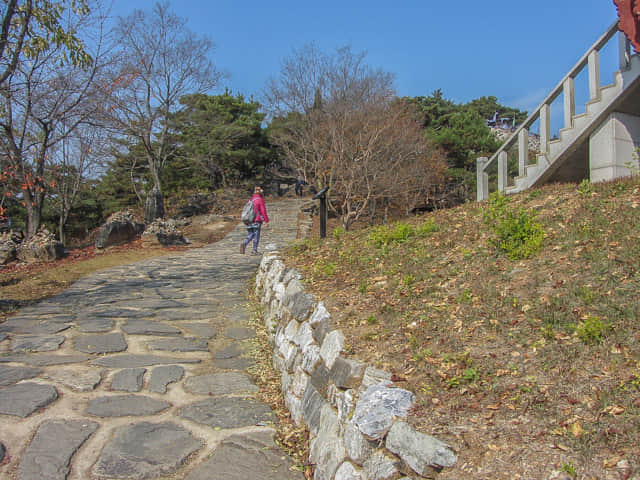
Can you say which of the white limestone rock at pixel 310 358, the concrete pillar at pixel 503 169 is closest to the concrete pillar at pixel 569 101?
the concrete pillar at pixel 503 169

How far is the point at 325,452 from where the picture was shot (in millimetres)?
2689

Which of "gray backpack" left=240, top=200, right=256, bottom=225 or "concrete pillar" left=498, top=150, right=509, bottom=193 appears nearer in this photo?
"concrete pillar" left=498, top=150, right=509, bottom=193

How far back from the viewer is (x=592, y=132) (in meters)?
7.89

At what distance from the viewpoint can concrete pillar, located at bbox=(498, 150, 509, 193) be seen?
9.36 metres

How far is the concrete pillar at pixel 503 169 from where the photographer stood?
936 centimetres

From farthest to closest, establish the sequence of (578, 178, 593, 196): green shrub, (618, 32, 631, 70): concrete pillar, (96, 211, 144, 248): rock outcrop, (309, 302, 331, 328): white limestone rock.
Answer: (96, 211, 144, 248): rock outcrop
(618, 32, 631, 70): concrete pillar
(578, 178, 593, 196): green shrub
(309, 302, 331, 328): white limestone rock

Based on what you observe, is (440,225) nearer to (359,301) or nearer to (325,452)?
(359,301)

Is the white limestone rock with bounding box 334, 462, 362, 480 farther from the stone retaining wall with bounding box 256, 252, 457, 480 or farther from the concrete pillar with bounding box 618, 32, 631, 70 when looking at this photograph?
the concrete pillar with bounding box 618, 32, 631, 70

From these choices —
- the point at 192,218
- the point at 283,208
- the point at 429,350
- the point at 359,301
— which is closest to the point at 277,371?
the point at 359,301

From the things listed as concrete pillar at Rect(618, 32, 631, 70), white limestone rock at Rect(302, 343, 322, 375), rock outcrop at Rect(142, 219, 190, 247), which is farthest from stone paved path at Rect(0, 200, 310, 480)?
concrete pillar at Rect(618, 32, 631, 70)

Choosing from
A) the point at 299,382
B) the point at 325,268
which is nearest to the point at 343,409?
the point at 299,382

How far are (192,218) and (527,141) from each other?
16204mm

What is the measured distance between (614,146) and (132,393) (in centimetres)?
787

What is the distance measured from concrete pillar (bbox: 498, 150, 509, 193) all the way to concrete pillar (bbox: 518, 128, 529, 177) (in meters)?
0.36
